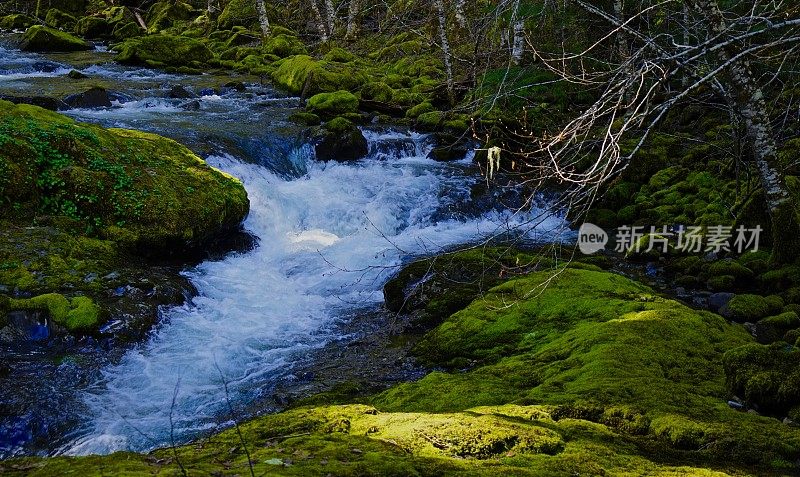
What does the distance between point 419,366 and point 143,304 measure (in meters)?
4.14

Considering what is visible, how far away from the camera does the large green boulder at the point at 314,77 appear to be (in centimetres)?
2061

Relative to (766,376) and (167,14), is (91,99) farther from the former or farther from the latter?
(167,14)

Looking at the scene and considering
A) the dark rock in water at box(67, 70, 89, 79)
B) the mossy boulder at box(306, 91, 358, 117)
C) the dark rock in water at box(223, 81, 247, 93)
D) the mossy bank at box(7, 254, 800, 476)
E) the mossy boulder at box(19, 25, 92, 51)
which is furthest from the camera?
the mossy boulder at box(19, 25, 92, 51)

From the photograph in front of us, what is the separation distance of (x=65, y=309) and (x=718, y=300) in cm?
928

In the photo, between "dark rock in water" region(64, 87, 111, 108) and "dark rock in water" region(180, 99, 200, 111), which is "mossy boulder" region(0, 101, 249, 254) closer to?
"dark rock in water" region(64, 87, 111, 108)

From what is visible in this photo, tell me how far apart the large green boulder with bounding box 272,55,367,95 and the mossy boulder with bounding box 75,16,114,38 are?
16644 mm

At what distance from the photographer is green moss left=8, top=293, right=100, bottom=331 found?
752cm


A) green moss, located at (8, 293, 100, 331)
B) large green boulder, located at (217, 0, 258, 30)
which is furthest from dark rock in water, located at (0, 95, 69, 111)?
large green boulder, located at (217, 0, 258, 30)

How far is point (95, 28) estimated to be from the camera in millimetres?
33906

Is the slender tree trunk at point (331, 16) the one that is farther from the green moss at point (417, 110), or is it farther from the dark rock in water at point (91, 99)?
the dark rock in water at point (91, 99)

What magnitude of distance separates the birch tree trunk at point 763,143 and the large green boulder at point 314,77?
14.9 metres

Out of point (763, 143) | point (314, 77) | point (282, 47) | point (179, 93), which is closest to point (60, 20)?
point (282, 47)

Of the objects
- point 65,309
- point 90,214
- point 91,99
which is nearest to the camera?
point 65,309

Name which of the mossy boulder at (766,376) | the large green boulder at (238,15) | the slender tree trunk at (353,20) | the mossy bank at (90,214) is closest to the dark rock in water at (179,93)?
the mossy bank at (90,214)
